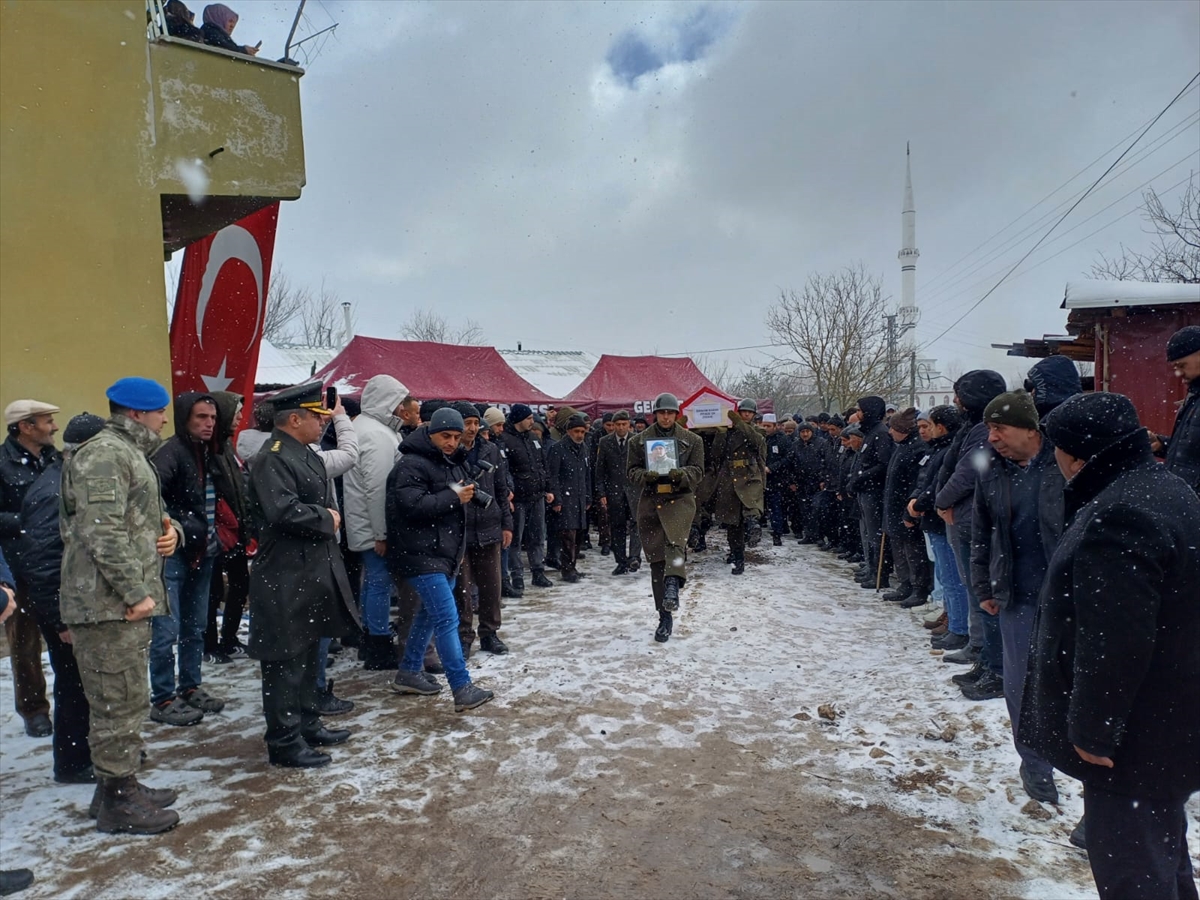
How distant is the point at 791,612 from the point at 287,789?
5068mm

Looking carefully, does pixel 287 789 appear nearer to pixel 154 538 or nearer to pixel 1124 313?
pixel 154 538

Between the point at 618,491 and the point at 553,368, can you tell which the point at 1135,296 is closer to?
the point at 618,491

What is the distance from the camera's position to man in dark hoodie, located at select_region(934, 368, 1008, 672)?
16.3 feet

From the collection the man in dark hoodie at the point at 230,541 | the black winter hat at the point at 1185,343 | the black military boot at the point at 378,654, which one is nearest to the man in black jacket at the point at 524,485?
the black military boot at the point at 378,654

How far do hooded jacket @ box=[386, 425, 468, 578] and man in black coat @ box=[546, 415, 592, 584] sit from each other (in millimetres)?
4198

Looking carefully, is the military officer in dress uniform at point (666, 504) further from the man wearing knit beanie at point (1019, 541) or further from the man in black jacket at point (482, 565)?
the man wearing knit beanie at point (1019, 541)

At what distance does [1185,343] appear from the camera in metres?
4.15

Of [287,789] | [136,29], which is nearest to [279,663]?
[287,789]

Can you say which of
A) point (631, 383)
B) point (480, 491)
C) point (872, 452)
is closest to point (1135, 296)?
point (872, 452)

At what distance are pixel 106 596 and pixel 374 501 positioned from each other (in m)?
2.10

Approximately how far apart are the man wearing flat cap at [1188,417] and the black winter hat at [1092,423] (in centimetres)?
231

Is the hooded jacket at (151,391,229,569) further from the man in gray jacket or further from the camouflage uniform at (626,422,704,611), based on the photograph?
the camouflage uniform at (626,422,704,611)

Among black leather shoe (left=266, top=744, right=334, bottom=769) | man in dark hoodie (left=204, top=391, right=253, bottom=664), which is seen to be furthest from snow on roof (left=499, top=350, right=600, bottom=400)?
black leather shoe (left=266, top=744, right=334, bottom=769)

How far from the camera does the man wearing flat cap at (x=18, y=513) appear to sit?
13.7ft
